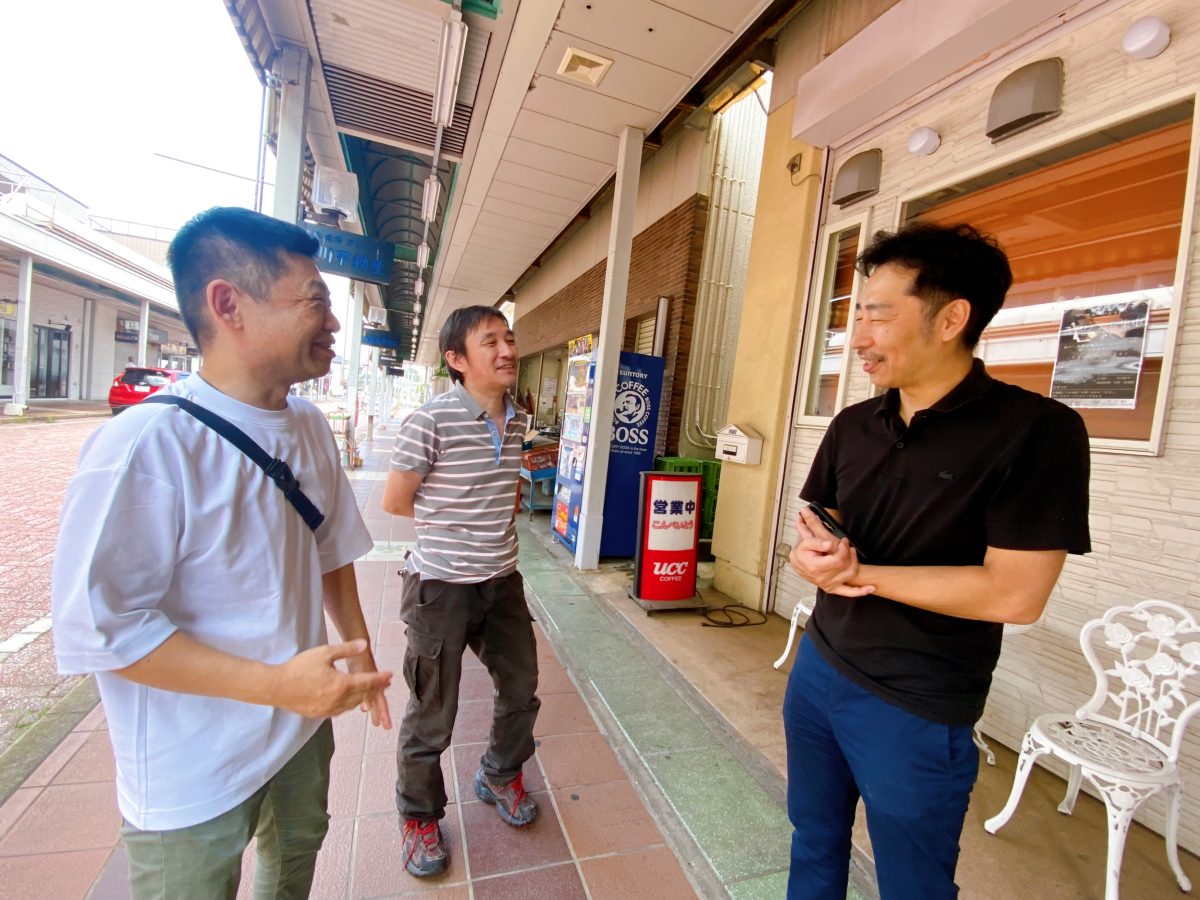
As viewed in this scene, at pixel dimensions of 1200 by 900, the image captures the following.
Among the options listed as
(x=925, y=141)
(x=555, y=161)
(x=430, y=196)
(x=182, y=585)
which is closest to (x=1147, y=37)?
(x=925, y=141)

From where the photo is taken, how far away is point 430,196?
662 centimetres

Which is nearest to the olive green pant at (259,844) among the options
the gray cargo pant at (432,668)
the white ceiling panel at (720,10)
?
the gray cargo pant at (432,668)

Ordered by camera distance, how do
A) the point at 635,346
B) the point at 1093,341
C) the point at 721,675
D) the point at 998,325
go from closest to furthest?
1. the point at 1093,341
2. the point at 998,325
3. the point at 721,675
4. the point at 635,346

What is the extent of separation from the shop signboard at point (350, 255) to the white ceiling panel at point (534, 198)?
1.51 meters

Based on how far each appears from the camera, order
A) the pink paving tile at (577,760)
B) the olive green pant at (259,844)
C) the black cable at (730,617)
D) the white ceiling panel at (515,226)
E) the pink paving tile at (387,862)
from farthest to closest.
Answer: the white ceiling panel at (515,226)
the black cable at (730,617)
the pink paving tile at (577,760)
the pink paving tile at (387,862)
the olive green pant at (259,844)

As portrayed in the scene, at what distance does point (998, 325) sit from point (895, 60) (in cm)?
155

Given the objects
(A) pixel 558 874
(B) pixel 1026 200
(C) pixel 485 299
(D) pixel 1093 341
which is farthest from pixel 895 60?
(C) pixel 485 299

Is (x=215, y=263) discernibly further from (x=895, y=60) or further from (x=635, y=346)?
(x=635, y=346)

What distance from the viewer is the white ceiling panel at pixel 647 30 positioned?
3.31 m

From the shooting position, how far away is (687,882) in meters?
1.82

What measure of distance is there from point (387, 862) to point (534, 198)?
20.9 ft

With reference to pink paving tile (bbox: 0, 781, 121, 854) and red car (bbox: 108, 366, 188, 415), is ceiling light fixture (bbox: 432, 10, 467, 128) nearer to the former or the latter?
pink paving tile (bbox: 0, 781, 121, 854)

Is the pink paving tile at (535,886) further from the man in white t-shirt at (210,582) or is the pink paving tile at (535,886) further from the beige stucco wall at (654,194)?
the beige stucco wall at (654,194)

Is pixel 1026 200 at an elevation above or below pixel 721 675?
above
